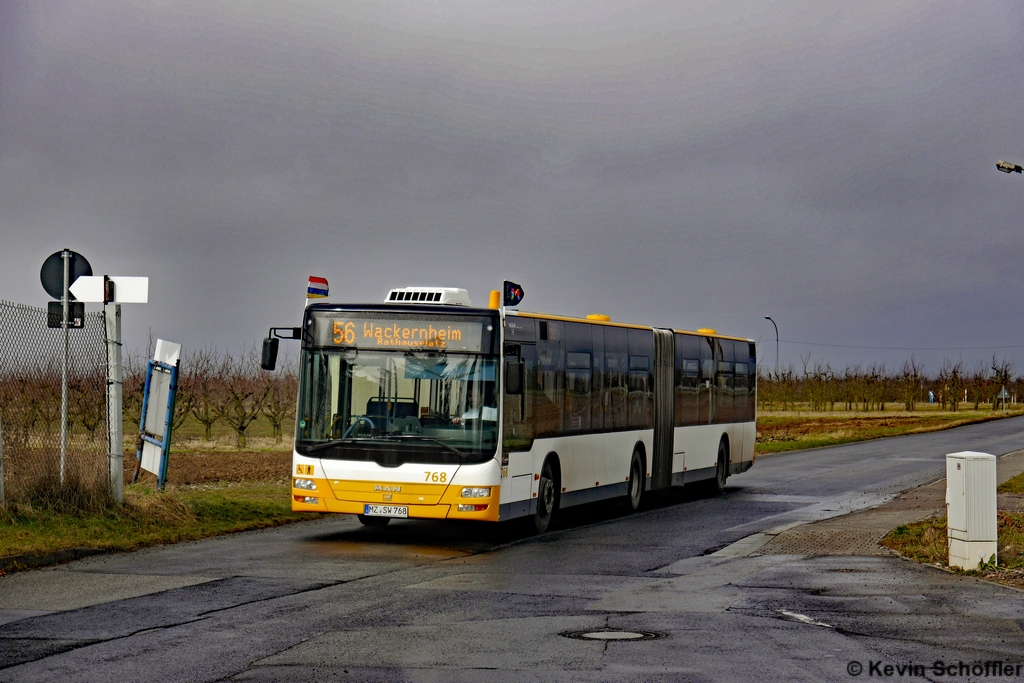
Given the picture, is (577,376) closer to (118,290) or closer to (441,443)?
(441,443)

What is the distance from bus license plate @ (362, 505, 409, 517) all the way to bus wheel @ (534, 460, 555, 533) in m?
2.33

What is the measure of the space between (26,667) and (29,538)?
619 cm

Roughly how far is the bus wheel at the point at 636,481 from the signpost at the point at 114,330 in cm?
824

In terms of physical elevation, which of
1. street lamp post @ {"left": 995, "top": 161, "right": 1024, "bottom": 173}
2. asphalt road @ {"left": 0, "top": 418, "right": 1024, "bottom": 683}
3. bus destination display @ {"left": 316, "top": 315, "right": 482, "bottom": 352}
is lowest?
asphalt road @ {"left": 0, "top": 418, "right": 1024, "bottom": 683}

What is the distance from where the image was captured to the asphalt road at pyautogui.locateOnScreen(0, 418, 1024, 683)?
25.0 feet

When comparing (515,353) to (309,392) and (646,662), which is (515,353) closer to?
(309,392)

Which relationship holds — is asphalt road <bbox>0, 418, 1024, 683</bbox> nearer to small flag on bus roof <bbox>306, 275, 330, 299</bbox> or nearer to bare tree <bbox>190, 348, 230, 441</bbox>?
small flag on bus roof <bbox>306, 275, 330, 299</bbox>

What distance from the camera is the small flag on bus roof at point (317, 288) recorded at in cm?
1595

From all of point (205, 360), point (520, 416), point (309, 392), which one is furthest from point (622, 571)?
point (205, 360)

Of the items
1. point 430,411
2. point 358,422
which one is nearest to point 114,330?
point 358,422

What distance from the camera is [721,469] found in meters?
25.1

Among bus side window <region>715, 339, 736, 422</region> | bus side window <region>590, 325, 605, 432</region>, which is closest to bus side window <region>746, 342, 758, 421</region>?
bus side window <region>715, 339, 736, 422</region>

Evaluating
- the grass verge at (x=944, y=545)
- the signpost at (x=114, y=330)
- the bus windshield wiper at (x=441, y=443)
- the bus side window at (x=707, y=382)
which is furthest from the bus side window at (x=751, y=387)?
the signpost at (x=114, y=330)

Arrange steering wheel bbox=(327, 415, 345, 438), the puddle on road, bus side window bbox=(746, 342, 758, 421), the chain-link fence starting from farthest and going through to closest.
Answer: bus side window bbox=(746, 342, 758, 421) < steering wheel bbox=(327, 415, 345, 438) < the chain-link fence < the puddle on road
